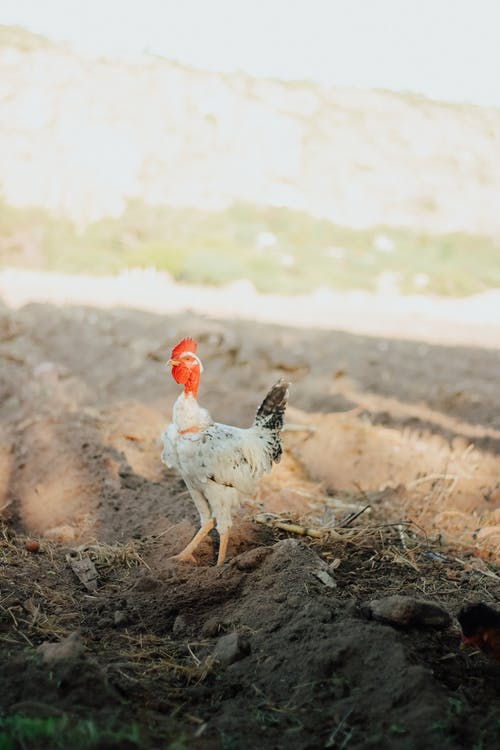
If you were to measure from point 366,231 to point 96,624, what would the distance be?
53.4ft

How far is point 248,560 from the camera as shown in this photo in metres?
3.16

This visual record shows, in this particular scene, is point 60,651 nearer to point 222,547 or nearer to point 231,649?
point 231,649

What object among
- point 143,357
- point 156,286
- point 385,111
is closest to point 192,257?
point 156,286

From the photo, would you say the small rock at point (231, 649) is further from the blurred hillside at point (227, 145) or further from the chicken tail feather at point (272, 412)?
the blurred hillside at point (227, 145)

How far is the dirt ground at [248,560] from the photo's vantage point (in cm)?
196

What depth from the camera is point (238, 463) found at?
10.6ft

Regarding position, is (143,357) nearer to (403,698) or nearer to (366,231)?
(403,698)

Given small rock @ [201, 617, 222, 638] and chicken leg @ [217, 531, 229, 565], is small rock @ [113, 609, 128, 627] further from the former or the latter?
chicken leg @ [217, 531, 229, 565]

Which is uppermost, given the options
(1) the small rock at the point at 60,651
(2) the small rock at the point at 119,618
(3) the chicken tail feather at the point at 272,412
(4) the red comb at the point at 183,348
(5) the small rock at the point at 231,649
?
(4) the red comb at the point at 183,348

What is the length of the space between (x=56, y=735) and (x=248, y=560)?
5.16ft

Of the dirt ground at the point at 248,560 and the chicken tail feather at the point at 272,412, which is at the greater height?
the chicken tail feather at the point at 272,412

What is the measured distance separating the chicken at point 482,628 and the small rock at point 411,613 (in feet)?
0.69

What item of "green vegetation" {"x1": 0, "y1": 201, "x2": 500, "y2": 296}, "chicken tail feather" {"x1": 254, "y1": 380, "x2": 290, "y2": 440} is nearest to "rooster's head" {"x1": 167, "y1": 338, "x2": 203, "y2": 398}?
"chicken tail feather" {"x1": 254, "y1": 380, "x2": 290, "y2": 440}

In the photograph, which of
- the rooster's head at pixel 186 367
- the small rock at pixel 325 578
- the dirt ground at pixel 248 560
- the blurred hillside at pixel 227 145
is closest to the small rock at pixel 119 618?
the dirt ground at pixel 248 560
